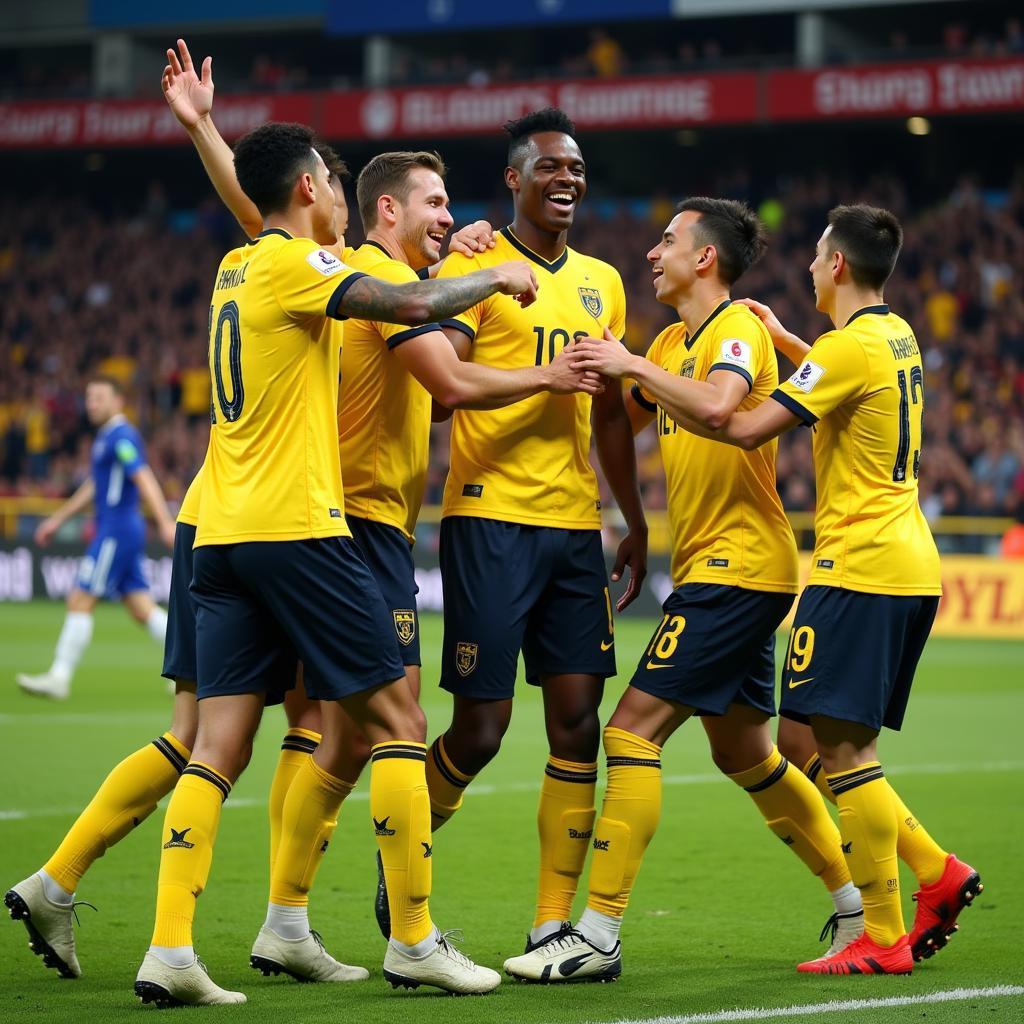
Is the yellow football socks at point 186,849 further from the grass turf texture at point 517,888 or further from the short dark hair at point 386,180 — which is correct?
the short dark hair at point 386,180

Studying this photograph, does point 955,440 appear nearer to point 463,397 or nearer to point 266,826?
point 266,826

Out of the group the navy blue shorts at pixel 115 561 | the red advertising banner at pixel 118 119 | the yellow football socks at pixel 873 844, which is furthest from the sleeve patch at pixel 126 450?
the red advertising banner at pixel 118 119

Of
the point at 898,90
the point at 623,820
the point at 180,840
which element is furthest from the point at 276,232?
the point at 898,90

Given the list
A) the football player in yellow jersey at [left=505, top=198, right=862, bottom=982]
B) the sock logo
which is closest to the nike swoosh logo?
the football player in yellow jersey at [left=505, top=198, right=862, bottom=982]

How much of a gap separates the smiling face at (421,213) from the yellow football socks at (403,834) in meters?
1.76

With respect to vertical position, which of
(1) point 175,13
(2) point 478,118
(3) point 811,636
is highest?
(1) point 175,13

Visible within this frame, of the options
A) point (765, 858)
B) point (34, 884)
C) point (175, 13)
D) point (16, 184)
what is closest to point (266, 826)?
point (765, 858)

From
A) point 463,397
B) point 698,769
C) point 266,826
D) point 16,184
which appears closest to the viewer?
point 463,397

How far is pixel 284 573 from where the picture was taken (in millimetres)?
4938

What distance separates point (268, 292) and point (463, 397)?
694mm

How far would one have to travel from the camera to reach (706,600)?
556 cm

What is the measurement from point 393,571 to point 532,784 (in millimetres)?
4545

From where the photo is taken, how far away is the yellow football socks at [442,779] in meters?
5.83

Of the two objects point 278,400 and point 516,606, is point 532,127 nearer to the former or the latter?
point 278,400
